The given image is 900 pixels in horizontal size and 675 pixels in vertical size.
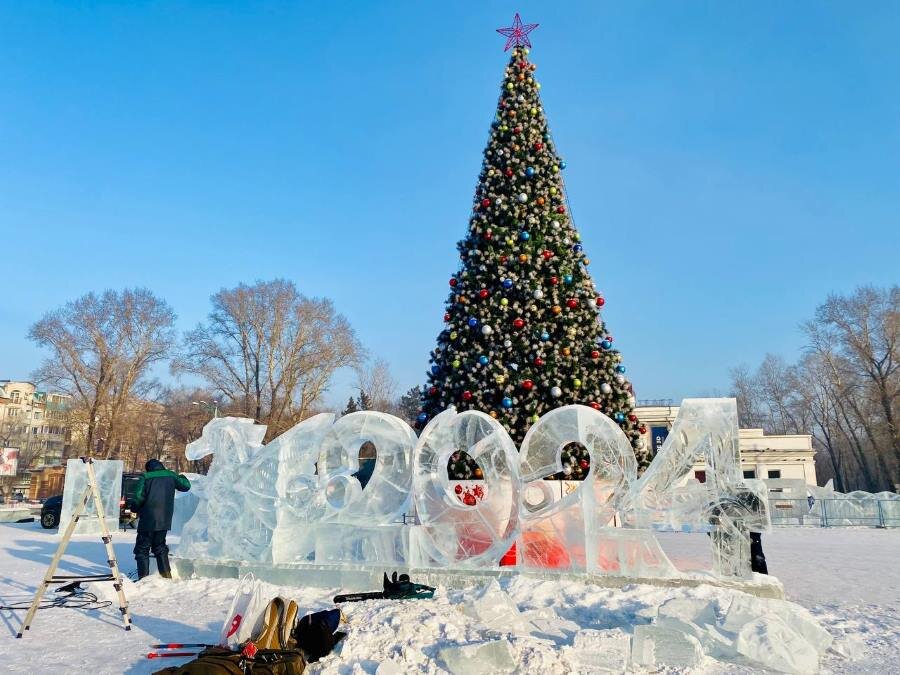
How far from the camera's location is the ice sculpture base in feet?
22.4

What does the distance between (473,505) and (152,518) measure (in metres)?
4.08

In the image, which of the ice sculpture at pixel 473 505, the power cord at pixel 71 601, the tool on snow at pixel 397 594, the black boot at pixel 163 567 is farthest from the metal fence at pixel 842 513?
the power cord at pixel 71 601

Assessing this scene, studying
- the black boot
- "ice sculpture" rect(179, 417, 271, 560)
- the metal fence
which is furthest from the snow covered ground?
the metal fence

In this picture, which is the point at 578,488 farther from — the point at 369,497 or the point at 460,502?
the point at 369,497

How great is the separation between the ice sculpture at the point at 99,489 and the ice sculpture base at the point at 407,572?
6.43m

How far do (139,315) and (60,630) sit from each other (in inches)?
1162

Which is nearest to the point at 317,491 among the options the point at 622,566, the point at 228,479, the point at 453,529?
the point at 228,479

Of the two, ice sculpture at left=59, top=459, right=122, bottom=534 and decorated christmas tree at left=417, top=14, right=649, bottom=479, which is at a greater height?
decorated christmas tree at left=417, top=14, right=649, bottom=479

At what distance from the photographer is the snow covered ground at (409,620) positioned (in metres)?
4.54

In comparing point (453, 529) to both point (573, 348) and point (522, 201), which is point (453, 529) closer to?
point (573, 348)

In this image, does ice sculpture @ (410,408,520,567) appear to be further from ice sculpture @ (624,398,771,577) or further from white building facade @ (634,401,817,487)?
white building facade @ (634,401,817,487)

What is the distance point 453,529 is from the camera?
762 cm

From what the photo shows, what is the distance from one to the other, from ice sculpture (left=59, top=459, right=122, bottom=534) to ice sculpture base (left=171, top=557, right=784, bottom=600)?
6435mm

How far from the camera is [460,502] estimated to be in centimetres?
764
